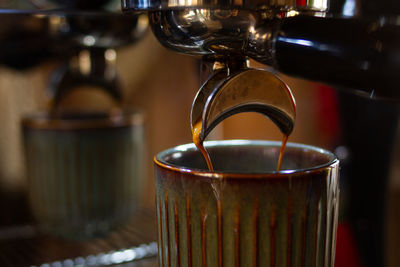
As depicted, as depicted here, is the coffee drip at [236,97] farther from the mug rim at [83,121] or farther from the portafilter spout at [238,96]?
the mug rim at [83,121]

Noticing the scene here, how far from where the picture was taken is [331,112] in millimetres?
668

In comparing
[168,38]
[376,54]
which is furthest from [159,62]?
[376,54]

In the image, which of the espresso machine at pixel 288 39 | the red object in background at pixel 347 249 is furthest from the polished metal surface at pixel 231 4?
the red object in background at pixel 347 249

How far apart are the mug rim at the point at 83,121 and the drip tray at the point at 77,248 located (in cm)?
12

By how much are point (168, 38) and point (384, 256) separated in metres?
0.41

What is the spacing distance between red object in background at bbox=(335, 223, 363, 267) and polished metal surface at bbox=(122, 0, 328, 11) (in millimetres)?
374

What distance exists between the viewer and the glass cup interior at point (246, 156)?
301 millimetres

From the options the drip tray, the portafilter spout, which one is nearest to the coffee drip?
the portafilter spout

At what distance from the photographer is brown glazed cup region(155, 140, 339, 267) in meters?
0.25

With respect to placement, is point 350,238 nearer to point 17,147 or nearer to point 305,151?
point 305,151

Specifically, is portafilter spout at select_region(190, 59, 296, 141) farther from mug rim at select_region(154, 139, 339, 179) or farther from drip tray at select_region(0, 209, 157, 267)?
drip tray at select_region(0, 209, 157, 267)

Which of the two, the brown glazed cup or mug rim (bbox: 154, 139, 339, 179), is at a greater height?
mug rim (bbox: 154, 139, 339, 179)

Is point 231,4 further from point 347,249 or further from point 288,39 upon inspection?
point 347,249

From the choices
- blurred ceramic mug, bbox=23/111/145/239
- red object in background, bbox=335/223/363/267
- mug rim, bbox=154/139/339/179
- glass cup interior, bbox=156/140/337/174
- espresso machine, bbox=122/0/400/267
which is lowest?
red object in background, bbox=335/223/363/267
